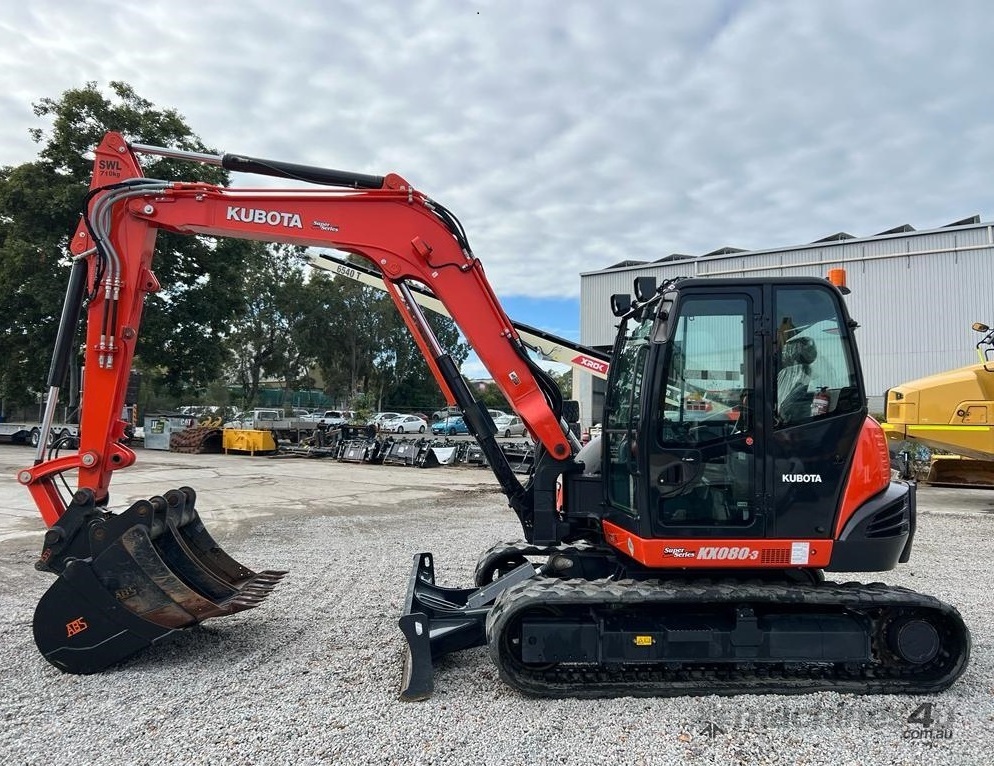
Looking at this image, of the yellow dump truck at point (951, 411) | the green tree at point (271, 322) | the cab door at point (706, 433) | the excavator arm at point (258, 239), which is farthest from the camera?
the green tree at point (271, 322)

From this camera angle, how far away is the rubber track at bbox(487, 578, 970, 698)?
4.14 meters

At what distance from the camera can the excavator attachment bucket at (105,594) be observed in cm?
445

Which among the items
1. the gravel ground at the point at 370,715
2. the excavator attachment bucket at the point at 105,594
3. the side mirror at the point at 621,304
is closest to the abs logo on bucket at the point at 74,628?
the excavator attachment bucket at the point at 105,594

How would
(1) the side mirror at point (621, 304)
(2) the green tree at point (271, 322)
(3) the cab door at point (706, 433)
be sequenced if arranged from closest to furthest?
(3) the cab door at point (706, 433) → (1) the side mirror at point (621, 304) → (2) the green tree at point (271, 322)

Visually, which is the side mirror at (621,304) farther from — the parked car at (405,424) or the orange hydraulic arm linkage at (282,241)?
the parked car at (405,424)

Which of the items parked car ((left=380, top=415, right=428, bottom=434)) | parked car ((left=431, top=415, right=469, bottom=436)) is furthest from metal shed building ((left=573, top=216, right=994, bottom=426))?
parked car ((left=380, top=415, right=428, bottom=434))

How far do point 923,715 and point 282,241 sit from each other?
17.4ft

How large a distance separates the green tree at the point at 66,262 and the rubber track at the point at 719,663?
960 inches

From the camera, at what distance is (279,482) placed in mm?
16953

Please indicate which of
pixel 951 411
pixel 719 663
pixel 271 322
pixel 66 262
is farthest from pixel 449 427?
pixel 719 663

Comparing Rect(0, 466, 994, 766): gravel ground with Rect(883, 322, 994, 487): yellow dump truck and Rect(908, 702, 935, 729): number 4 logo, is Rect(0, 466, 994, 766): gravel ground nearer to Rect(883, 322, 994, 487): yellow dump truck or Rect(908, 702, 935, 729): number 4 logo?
Rect(908, 702, 935, 729): number 4 logo

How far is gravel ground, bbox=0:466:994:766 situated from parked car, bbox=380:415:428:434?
122 ft

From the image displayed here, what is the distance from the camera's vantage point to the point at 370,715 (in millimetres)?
3920

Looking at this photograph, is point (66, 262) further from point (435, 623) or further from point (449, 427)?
point (435, 623)
